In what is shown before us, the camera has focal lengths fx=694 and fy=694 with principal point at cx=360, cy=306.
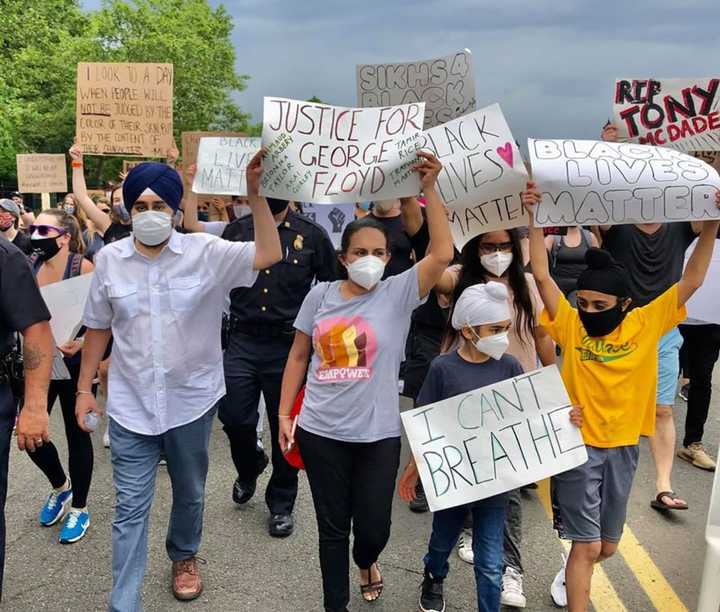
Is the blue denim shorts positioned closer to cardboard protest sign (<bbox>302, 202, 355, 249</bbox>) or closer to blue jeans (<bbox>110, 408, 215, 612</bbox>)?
blue jeans (<bbox>110, 408, 215, 612</bbox>)

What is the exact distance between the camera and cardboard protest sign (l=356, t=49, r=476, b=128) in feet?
13.1

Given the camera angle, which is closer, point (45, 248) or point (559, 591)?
point (559, 591)

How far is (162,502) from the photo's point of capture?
4391 mm

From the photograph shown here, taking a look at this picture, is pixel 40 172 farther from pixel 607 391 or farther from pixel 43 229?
pixel 607 391

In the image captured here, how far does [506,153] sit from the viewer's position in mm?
3129

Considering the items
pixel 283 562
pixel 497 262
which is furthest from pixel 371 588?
pixel 497 262

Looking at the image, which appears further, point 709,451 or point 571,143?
point 709,451

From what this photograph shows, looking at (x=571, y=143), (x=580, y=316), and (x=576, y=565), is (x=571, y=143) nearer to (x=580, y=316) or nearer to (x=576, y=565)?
(x=580, y=316)

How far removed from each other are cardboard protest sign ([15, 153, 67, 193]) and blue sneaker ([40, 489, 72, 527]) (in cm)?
825

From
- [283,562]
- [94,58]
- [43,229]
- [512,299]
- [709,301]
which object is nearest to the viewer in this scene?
[512,299]

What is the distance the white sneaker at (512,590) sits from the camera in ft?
10.5

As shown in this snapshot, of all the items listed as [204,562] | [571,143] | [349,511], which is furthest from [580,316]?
[204,562]

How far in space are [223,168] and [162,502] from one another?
2.31 m

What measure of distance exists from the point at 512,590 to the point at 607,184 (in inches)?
74.3
